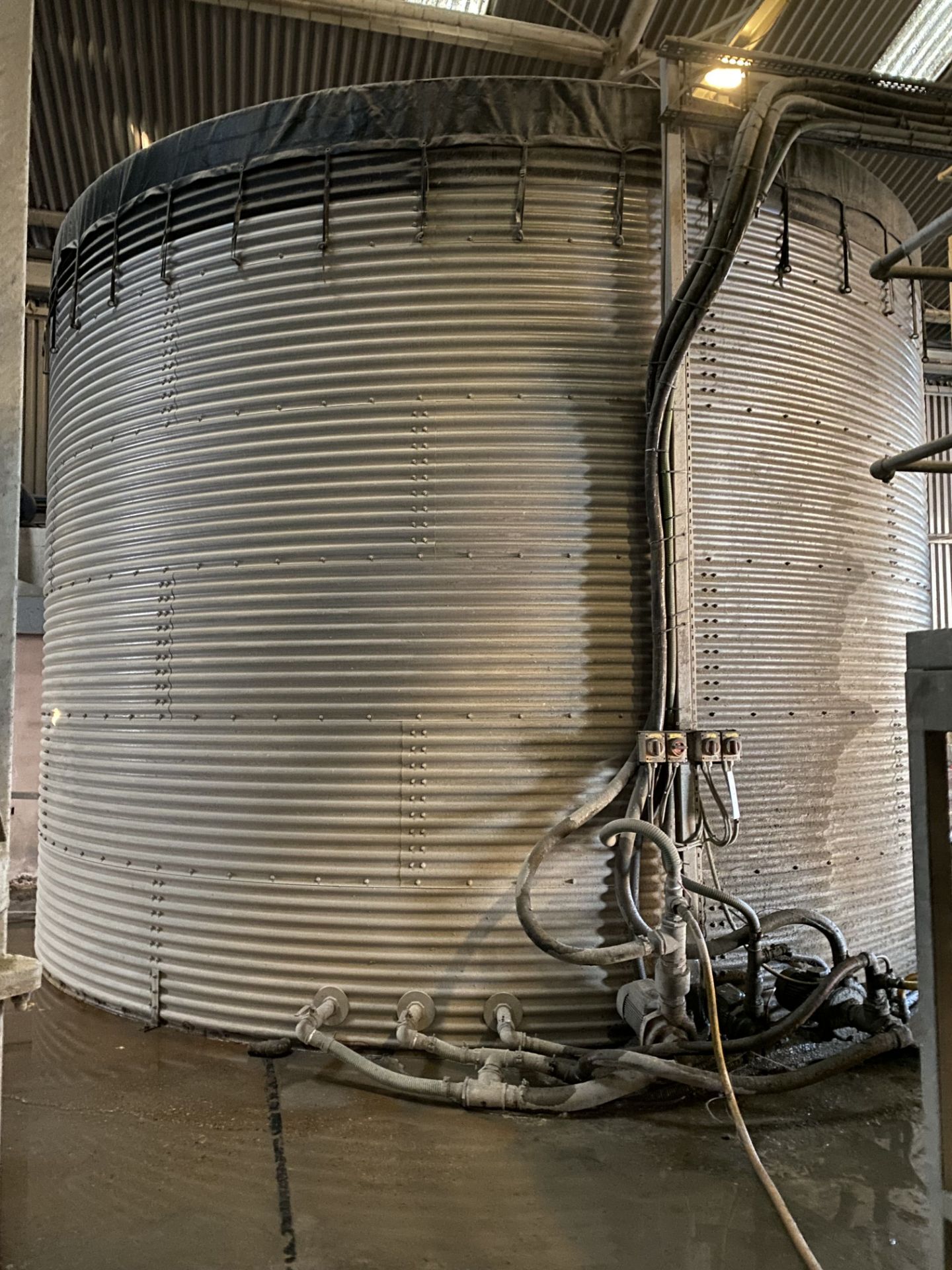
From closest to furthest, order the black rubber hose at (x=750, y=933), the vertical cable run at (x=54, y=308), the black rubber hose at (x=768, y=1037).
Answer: the black rubber hose at (x=768, y=1037) < the black rubber hose at (x=750, y=933) < the vertical cable run at (x=54, y=308)

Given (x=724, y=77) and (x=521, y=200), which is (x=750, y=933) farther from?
(x=724, y=77)

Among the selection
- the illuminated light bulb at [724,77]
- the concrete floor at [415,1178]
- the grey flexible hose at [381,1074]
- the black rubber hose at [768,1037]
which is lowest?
the concrete floor at [415,1178]

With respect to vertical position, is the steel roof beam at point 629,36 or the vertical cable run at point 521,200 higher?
the steel roof beam at point 629,36

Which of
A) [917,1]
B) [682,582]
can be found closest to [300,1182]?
[682,582]

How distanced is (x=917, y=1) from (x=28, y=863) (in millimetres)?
11295

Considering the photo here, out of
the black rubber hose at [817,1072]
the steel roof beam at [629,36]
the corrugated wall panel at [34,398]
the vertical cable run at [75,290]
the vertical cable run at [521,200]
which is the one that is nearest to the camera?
the black rubber hose at [817,1072]

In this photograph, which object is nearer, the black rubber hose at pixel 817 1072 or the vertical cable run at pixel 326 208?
the black rubber hose at pixel 817 1072

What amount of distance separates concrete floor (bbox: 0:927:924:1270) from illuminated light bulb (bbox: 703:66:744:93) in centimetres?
502

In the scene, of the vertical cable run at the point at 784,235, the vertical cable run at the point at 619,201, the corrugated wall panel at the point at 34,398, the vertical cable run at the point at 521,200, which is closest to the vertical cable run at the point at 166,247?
the vertical cable run at the point at 521,200

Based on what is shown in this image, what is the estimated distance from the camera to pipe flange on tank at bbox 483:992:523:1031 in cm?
435

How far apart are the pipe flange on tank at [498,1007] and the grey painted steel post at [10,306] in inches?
94.3

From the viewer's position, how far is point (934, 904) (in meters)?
2.10

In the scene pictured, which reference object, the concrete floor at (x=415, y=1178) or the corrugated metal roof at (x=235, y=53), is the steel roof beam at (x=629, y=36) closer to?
the corrugated metal roof at (x=235, y=53)

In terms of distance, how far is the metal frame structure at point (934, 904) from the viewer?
6.66 ft
